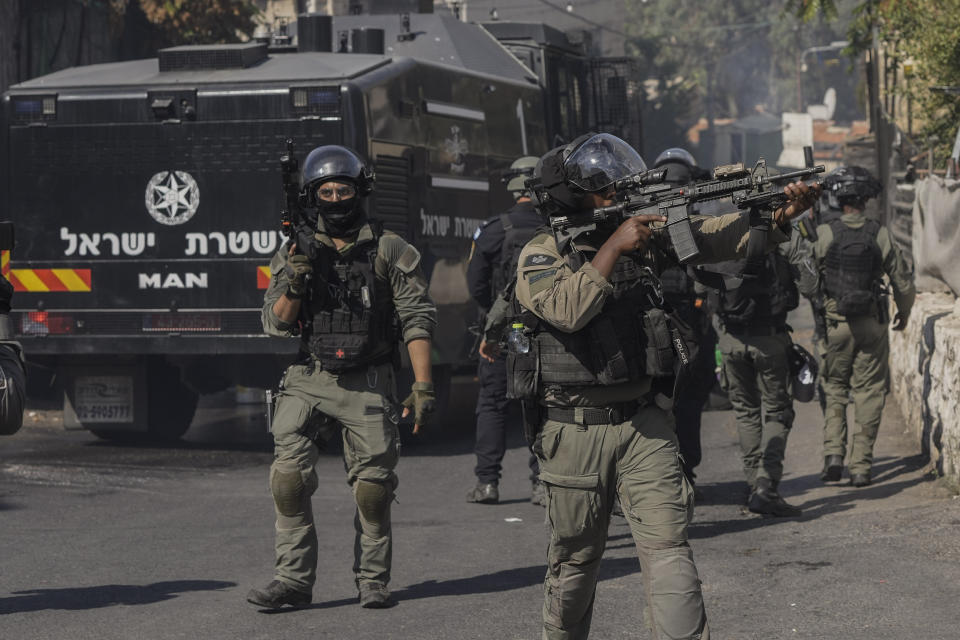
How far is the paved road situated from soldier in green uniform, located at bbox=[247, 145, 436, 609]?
300mm

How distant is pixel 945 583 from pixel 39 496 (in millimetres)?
5789

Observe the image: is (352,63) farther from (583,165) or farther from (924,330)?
(583,165)

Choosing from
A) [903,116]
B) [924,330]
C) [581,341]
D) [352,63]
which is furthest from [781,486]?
[903,116]

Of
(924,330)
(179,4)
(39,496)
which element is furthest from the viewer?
(179,4)

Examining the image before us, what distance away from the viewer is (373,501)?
22.0ft

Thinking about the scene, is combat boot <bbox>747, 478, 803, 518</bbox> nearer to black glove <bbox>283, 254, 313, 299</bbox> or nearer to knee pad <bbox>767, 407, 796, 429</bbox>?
knee pad <bbox>767, 407, 796, 429</bbox>

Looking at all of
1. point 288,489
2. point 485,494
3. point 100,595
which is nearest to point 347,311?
point 288,489

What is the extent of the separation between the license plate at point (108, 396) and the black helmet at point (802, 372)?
5.31 m

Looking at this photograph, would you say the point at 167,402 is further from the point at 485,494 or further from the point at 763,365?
the point at 763,365

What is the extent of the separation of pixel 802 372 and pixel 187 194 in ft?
15.8

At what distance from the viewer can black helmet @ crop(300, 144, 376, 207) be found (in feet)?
22.6

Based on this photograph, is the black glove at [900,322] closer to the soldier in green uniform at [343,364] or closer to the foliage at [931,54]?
the soldier in green uniform at [343,364]

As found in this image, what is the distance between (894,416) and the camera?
13211 mm

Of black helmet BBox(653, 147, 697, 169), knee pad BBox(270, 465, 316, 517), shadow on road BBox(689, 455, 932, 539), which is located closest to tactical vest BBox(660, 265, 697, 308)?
black helmet BBox(653, 147, 697, 169)
